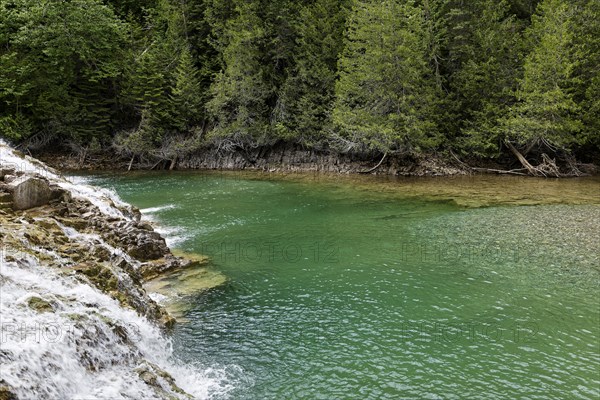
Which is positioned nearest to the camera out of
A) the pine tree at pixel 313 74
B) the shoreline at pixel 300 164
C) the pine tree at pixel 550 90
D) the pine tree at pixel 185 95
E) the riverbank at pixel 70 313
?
the riverbank at pixel 70 313

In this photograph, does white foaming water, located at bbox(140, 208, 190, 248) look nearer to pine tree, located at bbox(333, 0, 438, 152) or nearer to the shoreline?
pine tree, located at bbox(333, 0, 438, 152)

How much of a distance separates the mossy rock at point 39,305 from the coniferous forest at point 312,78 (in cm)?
2700

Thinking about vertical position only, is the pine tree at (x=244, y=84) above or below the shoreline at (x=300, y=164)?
above

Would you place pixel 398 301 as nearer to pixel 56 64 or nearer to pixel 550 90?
pixel 550 90

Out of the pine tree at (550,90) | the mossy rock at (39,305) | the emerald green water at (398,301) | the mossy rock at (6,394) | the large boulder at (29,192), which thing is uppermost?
the pine tree at (550,90)

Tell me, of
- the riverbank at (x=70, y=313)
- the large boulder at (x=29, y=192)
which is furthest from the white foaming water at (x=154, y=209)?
the riverbank at (x=70, y=313)

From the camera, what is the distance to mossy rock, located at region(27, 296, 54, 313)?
639 centimetres

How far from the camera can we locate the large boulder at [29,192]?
11391 millimetres

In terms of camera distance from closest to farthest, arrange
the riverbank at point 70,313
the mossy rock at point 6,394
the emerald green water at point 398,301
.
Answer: the mossy rock at point 6,394 < the riverbank at point 70,313 < the emerald green water at point 398,301

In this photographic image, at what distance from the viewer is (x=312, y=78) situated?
37.0 meters

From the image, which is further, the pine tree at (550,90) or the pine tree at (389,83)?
the pine tree at (389,83)

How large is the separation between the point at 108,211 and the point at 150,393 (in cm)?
951

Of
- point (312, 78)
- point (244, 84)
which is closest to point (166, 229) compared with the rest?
point (244, 84)

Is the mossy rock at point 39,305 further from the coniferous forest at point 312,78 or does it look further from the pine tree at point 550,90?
the pine tree at point 550,90
